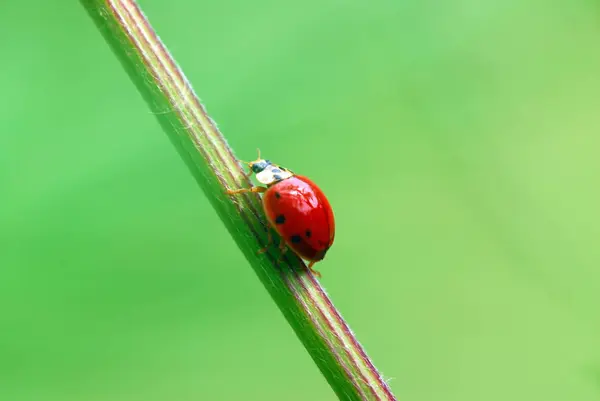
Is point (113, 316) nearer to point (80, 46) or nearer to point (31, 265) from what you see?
point (31, 265)

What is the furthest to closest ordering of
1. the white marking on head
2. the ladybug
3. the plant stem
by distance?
the white marking on head
the ladybug
the plant stem

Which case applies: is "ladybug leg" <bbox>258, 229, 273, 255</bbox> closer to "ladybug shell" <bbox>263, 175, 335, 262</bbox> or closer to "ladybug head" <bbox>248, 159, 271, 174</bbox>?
"ladybug shell" <bbox>263, 175, 335, 262</bbox>

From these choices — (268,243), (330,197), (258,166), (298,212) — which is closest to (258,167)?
(258,166)

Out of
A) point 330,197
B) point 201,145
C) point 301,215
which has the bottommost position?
point 330,197

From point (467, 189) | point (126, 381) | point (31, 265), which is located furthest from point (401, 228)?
point (31, 265)

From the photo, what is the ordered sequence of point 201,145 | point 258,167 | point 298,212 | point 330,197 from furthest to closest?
point 330,197 → point 258,167 → point 298,212 → point 201,145

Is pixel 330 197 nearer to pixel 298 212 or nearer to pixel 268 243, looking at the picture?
pixel 298 212

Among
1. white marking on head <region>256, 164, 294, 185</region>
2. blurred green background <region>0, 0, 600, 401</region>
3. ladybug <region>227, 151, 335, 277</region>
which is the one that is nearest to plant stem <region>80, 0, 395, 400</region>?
ladybug <region>227, 151, 335, 277</region>
